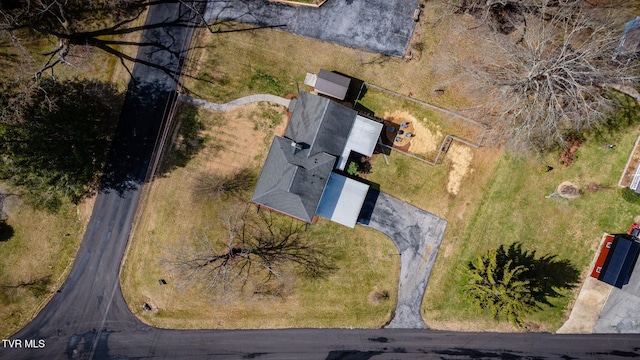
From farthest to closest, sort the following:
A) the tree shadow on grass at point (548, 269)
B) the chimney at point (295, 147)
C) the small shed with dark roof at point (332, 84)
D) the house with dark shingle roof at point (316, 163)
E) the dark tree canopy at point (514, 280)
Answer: the tree shadow on grass at point (548, 269) < the small shed with dark roof at point (332, 84) < the house with dark shingle roof at point (316, 163) < the chimney at point (295, 147) < the dark tree canopy at point (514, 280)

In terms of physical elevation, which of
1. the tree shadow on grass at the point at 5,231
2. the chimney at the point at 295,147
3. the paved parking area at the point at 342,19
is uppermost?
the paved parking area at the point at 342,19

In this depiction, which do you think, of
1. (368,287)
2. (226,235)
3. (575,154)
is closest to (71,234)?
(226,235)

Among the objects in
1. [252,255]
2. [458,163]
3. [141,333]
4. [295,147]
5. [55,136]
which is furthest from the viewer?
[141,333]

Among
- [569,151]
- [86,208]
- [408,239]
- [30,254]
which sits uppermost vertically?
[569,151]

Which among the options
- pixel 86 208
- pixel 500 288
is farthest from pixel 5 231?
pixel 500 288

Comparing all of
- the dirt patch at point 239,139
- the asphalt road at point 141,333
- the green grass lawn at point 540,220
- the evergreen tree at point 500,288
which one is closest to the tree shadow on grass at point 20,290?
the asphalt road at point 141,333

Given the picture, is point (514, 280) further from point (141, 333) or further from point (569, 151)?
point (141, 333)

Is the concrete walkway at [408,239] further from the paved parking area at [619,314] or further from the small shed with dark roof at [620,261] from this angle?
the paved parking area at [619,314]
